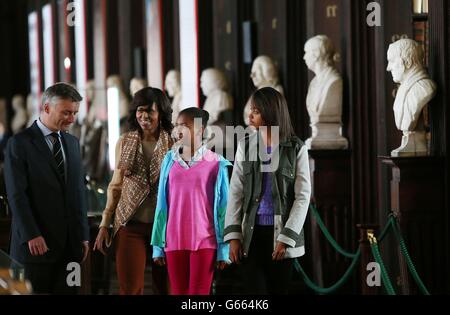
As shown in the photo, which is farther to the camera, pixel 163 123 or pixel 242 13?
pixel 242 13

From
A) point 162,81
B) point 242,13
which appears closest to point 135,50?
point 162,81

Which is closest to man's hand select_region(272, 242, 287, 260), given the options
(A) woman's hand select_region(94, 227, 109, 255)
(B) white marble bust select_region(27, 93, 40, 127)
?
(A) woman's hand select_region(94, 227, 109, 255)

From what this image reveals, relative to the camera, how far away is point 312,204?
433 inches

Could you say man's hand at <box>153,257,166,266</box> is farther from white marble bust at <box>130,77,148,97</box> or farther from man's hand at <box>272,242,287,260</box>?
white marble bust at <box>130,77,148,97</box>

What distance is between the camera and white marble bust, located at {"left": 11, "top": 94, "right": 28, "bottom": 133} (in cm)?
2694

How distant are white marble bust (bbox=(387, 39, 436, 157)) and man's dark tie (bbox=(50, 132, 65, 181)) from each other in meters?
2.71

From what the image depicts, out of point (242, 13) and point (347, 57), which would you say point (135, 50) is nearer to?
point (242, 13)

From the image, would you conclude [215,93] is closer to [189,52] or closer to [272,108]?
[189,52]

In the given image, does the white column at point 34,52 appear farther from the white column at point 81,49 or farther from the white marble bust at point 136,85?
the white marble bust at point 136,85

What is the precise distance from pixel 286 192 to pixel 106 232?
1.22 metres

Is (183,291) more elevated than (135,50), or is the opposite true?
(135,50)

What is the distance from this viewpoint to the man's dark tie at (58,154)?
7.18m
